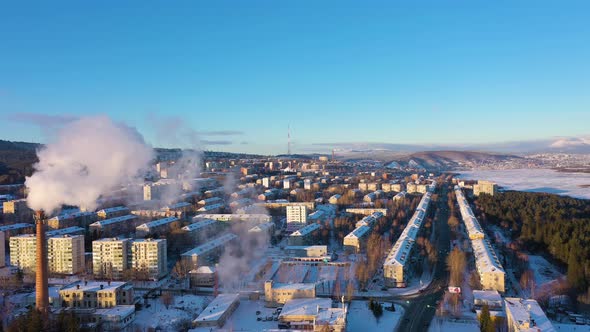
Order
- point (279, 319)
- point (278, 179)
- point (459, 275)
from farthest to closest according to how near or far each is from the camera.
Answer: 1. point (278, 179)
2. point (459, 275)
3. point (279, 319)

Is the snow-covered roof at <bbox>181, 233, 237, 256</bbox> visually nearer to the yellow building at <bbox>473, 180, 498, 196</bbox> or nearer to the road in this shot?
the road

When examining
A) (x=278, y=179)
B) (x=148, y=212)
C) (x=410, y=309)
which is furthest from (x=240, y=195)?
(x=410, y=309)

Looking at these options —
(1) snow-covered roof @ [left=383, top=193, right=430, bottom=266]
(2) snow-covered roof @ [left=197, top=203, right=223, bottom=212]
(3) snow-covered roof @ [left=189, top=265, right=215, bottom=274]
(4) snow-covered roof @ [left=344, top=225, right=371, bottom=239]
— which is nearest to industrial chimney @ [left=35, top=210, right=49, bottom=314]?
(3) snow-covered roof @ [left=189, top=265, right=215, bottom=274]

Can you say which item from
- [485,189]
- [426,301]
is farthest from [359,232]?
[485,189]

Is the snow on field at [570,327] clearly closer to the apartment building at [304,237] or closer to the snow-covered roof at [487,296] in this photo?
the snow-covered roof at [487,296]

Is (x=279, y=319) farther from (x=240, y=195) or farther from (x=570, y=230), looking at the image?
(x=240, y=195)

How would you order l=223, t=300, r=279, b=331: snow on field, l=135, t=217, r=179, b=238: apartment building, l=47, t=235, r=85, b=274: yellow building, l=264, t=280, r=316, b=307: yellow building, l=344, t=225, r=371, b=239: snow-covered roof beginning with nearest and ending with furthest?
l=223, t=300, r=279, b=331: snow on field
l=264, t=280, r=316, b=307: yellow building
l=47, t=235, r=85, b=274: yellow building
l=344, t=225, r=371, b=239: snow-covered roof
l=135, t=217, r=179, b=238: apartment building

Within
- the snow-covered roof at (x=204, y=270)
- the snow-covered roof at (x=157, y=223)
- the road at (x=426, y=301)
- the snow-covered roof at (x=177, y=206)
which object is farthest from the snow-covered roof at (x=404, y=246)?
the snow-covered roof at (x=177, y=206)
